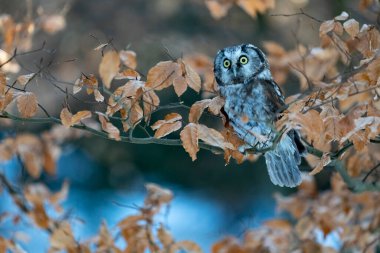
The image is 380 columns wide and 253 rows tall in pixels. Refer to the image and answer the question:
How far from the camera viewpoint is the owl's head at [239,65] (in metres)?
3.55

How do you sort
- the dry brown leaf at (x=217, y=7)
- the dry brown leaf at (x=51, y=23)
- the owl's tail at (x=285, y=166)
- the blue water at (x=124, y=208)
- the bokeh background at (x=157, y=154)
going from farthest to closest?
the blue water at (x=124, y=208) → the bokeh background at (x=157, y=154) → the dry brown leaf at (x=51, y=23) → the dry brown leaf at (x=217, y=7) → the owl's tail at (x=285, y=166)

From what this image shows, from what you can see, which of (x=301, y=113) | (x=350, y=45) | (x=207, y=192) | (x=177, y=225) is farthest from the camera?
(x=207, y=192)

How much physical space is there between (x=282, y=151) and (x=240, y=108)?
1.15ft

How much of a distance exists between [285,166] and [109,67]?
1273 mm

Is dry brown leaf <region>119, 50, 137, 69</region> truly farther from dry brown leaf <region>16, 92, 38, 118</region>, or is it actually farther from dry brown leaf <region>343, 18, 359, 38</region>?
dry brown leaf <region>343, 18, 359, 38</region>

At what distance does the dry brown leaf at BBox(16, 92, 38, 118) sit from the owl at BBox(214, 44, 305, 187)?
98 centimetres

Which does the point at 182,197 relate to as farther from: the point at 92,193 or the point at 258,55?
the point at 258,55

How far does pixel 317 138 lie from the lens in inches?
94.9

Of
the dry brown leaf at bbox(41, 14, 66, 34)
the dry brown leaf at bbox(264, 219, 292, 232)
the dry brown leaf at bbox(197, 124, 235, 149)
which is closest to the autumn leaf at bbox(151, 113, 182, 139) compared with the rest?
the dry brown leaf at bbox(197, 124, 235, 149)

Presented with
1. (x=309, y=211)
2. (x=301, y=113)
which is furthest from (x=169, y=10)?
(x=301, y=113)

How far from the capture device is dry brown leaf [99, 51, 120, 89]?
8.53 ft

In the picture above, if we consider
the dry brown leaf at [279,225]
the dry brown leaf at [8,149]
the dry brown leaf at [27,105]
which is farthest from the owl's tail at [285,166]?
the dry brown leaf at [8,149]

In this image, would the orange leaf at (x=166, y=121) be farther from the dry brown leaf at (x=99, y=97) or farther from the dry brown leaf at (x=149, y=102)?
the dry brown leaf at (x=99, y=97)

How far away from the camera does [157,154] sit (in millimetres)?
8727
